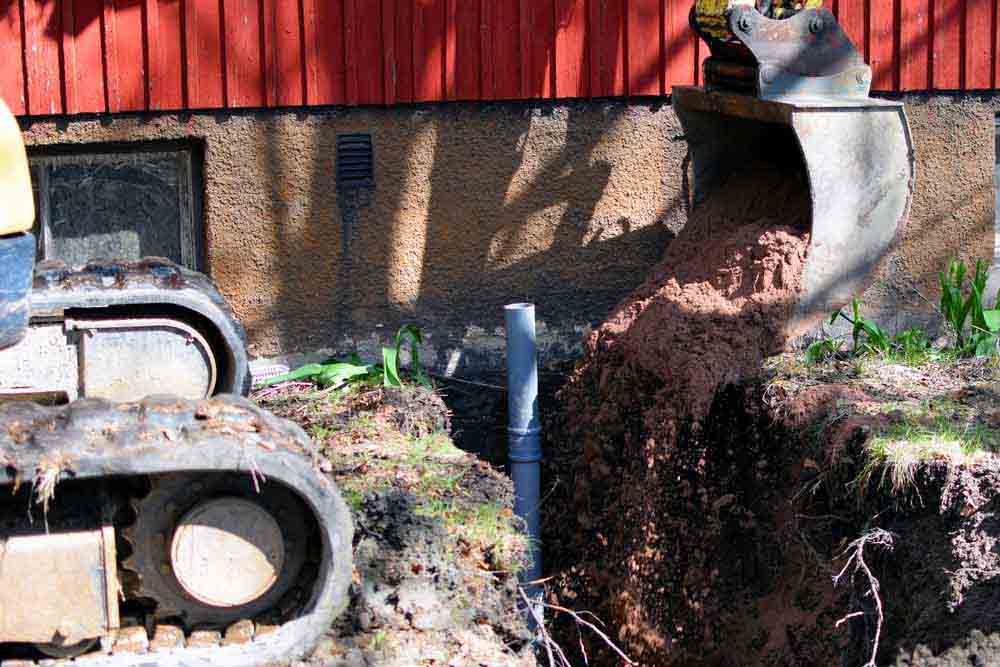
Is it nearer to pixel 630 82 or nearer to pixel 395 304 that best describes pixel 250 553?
pixel 395 304

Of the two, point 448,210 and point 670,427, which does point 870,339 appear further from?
point 448,210

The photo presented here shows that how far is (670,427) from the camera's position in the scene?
5.21 m

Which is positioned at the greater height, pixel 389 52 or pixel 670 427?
pixel 389 52

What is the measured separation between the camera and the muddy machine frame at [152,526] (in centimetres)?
330

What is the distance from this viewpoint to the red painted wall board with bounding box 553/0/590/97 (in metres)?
6.47

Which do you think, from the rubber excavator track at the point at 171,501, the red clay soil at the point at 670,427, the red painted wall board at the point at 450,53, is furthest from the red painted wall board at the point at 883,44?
the rubber excavator track at the point at 171,501

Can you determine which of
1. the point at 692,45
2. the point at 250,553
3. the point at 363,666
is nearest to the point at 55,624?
the point at 250,553

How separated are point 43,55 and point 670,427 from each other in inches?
130

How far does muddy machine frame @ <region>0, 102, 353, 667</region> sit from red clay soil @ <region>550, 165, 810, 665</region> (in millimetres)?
1952

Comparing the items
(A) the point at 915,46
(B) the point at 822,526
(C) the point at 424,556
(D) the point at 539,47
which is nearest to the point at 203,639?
(C) the point at 424,556

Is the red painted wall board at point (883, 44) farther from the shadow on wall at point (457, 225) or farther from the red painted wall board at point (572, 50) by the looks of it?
the red painted wall board at point (572, 50)

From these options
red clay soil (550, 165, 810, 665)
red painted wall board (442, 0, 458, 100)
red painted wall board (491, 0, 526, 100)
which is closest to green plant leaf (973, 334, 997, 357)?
red clay soil (550, 165, 810, 665)

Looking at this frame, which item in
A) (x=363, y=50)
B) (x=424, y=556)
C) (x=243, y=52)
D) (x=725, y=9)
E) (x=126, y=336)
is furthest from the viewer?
(x=363, y=50)

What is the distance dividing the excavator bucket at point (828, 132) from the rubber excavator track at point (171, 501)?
2.62 meters
